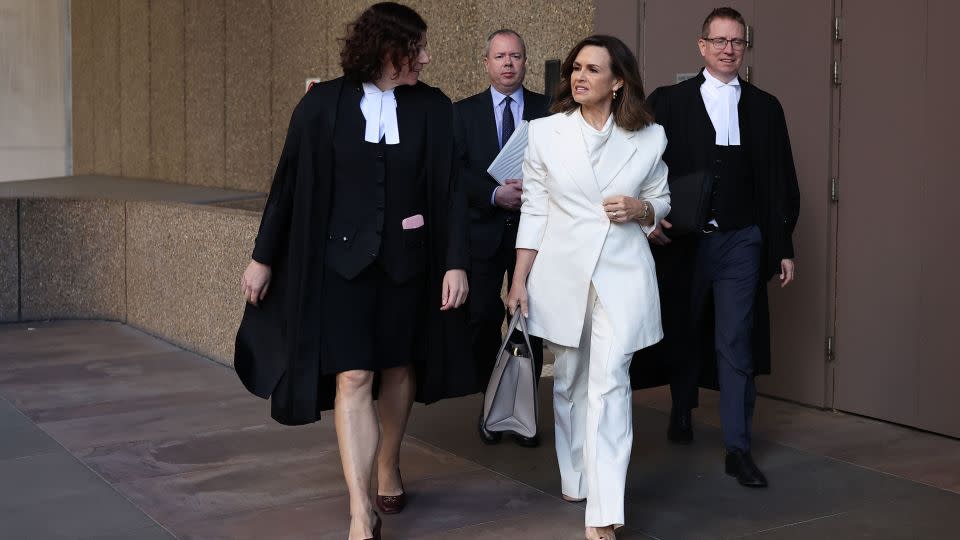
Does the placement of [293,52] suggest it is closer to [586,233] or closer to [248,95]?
[248,95]

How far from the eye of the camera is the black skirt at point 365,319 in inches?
171

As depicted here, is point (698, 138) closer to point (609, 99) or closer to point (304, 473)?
point (609, 99)

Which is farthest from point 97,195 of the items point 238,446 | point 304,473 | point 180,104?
point 304,473

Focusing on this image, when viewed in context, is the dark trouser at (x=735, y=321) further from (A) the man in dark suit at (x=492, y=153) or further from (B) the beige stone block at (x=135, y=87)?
(B) the beige stone block at (x=135, y=87)

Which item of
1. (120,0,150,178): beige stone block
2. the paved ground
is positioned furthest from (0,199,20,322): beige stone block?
(120,0,150,178): beige stone block

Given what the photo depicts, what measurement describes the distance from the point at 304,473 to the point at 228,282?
289cm

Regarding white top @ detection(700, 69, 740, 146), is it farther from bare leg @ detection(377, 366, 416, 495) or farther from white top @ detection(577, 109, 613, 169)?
bare leg @ detection(377, 366, 416, 495)

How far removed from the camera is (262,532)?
460 centimetres

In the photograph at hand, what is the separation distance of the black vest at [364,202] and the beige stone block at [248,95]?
664 centimetres

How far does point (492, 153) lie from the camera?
578 centimetres

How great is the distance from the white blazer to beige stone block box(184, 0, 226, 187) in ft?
25.2

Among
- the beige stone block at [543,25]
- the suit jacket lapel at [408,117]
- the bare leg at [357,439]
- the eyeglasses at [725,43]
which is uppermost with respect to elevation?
the beige stone block at [543,25]

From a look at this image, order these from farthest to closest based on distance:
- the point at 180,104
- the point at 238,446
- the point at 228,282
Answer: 1. the point at 180,104
2. the point at 228,282
3. the point at 238,446

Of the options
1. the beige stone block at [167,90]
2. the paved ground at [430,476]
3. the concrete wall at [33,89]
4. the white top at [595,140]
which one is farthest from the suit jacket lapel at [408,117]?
the concrete wall at [33,89]
